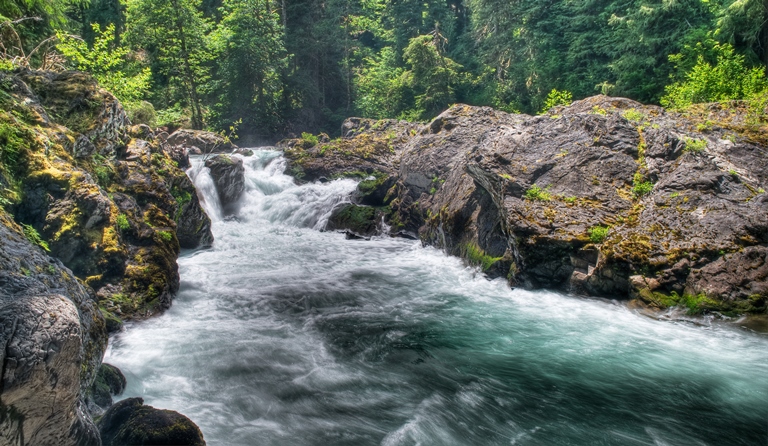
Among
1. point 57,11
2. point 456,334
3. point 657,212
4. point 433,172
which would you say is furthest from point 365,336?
point 57,11

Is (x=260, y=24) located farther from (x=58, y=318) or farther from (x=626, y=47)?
(x=58, y=318)

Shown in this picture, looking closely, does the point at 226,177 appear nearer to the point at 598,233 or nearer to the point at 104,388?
the point at 104,388

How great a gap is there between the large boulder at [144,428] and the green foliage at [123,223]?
4452mm

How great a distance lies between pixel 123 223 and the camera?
771cm

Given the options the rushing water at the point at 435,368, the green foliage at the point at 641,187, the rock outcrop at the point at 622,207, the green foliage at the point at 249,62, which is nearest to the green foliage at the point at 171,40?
the green foliage at the point at 249,62

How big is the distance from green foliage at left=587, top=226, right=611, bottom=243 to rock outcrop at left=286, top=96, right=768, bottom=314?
0.02m

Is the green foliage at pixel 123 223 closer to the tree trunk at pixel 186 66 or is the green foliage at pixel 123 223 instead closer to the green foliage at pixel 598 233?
the green foliage at pixel 598 233

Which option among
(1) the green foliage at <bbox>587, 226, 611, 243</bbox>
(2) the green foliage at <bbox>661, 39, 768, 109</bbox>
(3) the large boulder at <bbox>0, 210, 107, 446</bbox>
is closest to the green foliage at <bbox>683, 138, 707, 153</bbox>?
(1) the green foliage at <bbox>587, 226, 611, 243</bbox>

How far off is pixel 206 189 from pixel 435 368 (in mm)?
12211

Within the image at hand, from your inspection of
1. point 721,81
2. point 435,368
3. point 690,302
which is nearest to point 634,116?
point 690,302

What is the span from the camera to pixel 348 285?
988cm

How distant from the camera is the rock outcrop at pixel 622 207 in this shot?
688 centimetres

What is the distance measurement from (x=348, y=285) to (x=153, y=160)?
5351 mm

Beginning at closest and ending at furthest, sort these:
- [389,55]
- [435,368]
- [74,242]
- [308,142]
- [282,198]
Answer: [435,368] < [74,242] < [282,198] < [308,142] < [389,55]
